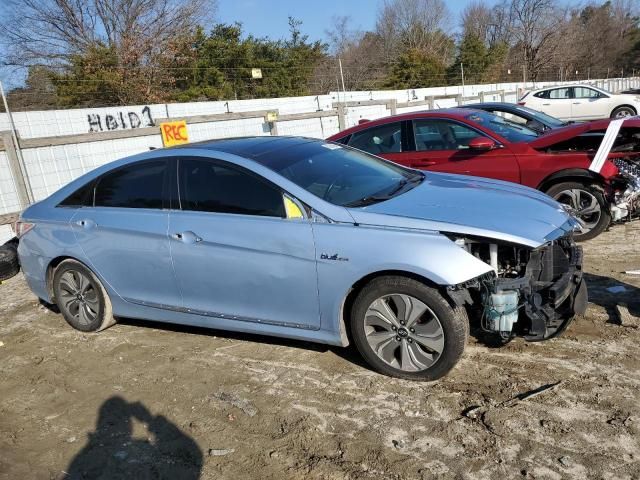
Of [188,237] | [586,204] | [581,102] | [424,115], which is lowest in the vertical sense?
[586,204]

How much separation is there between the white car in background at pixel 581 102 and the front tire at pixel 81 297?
62.1ft

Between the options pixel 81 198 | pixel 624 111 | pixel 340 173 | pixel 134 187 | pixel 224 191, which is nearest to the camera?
pixel 224 191

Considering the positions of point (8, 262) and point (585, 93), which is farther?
point (585, 93)

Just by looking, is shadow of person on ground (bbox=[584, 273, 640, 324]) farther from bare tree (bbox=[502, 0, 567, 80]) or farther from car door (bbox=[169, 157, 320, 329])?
bare tree (bbox=[502, 0, 567, 80])

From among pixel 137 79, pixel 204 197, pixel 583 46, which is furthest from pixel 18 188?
pixel 583 46

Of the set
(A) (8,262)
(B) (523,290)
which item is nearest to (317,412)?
(B) (523,290)

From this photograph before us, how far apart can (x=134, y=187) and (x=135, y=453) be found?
7.36ft

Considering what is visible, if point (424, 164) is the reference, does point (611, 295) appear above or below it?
below

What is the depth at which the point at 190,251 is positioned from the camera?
4199 millimetres

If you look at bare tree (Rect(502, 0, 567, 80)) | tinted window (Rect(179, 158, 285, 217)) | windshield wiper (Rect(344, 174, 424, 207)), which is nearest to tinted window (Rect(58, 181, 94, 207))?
tinted window (Rect(179, 158, 285, 217))

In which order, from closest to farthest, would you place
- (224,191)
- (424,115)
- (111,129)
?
1. (224,191)
2. (424,115)
3. (111,129)

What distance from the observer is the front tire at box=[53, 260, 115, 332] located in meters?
4.96

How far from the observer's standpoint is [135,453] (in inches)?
128

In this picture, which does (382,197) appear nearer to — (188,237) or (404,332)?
(404,332)
